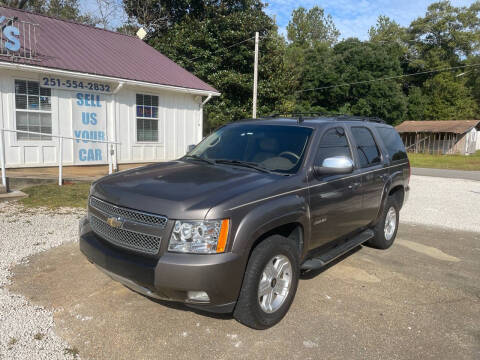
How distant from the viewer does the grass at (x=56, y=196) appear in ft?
24.8

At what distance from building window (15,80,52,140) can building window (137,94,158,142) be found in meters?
3.01

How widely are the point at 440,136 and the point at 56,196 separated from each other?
1640 inches

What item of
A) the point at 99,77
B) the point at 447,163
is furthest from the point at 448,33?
the point at 99,77

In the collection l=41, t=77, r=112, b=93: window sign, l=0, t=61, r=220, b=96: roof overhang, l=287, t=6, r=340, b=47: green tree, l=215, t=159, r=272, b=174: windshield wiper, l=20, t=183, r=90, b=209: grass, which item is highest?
l=287, t=6, r=340, b=47: green tree

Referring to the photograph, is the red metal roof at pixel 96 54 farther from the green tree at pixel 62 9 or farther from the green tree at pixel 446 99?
the green tree at pixel 446 99

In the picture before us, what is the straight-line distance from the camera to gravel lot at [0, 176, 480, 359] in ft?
9.87

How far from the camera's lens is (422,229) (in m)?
7.15

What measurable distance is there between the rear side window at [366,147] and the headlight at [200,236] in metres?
2.70

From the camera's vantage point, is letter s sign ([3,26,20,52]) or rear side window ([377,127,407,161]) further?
letter s sign ([3,26,20,52])

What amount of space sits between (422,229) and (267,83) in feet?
63.4

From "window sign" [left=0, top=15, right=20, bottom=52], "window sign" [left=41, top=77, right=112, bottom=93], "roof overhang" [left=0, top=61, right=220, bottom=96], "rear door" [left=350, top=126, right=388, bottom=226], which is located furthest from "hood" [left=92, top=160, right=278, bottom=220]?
"window sign" [left=41, top=77, right=112, bottom=93]

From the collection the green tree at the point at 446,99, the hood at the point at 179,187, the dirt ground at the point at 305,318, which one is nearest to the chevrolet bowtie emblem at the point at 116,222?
the hood at the point at 179,187

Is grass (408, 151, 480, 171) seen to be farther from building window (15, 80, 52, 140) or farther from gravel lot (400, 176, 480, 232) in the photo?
building window (15, 80, 52, 140)

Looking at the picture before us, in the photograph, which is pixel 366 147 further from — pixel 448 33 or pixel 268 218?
pixel 448 33
